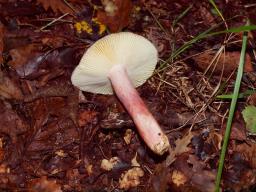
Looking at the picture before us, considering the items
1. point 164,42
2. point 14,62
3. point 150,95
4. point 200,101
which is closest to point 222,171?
point 200,101

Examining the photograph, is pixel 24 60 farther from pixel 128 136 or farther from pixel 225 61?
pixel 225 61

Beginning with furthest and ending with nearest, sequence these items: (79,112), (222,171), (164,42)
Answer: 1. (164,42)
2. (79,112)
3. (222,171)

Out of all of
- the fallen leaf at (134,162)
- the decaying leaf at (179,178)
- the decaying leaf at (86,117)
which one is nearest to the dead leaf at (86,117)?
the decaying leaf at (86,117)

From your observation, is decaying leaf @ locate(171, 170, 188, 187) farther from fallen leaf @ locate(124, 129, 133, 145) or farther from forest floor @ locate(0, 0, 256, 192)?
fallen leaf @ locate(124, 129, 133, 145)

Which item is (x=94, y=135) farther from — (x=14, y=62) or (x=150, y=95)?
(x=14, y=62)

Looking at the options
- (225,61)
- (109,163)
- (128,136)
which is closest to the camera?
(109,163)

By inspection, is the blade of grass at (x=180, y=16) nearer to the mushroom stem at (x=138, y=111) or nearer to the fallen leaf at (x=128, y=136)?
the mushroom stem at (x=138, y=111)

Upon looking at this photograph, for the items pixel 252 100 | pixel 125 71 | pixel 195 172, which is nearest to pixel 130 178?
pixel 195 172
